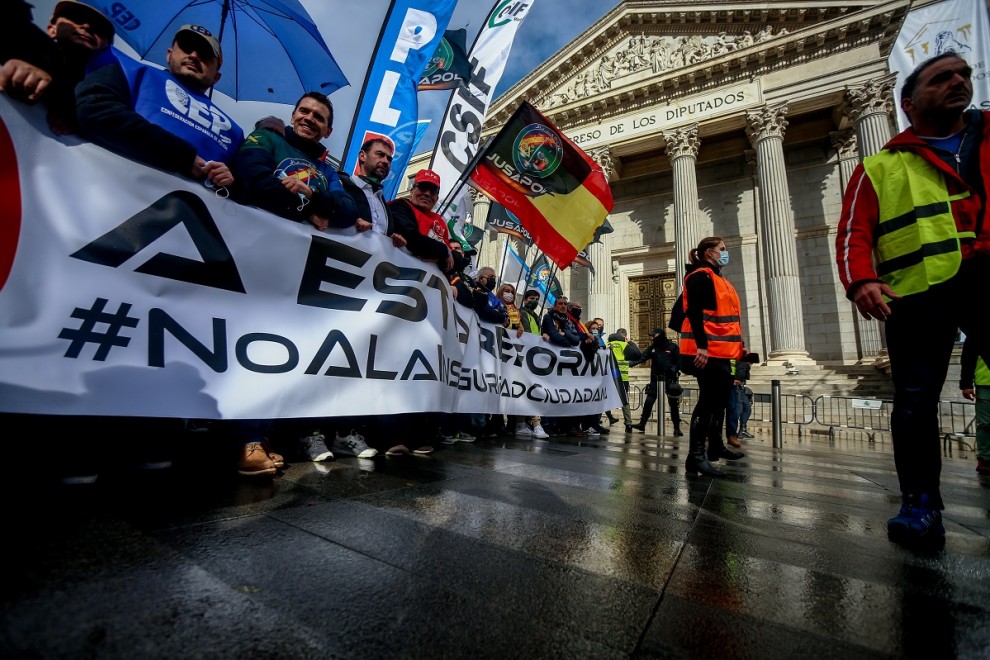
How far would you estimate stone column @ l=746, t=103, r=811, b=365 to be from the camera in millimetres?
13805

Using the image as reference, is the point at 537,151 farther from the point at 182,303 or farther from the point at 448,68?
the point at 182,303

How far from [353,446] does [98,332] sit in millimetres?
1675

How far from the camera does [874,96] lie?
45.6ft

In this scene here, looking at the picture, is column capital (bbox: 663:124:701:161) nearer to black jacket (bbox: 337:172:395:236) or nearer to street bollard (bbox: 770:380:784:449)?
street bollard (bbox: 770:380:784:449)

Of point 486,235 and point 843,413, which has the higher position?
point 486,235

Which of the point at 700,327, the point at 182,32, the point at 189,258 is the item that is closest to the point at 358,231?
the point at 189,258

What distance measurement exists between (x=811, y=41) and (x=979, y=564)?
64.5 feet

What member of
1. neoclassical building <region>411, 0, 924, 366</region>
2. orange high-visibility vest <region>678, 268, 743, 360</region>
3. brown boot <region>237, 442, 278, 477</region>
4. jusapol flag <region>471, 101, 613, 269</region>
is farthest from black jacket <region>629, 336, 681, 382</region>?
neoclassical building <region>411, 0, 924, 366</region>

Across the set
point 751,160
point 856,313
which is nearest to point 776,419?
point 856,313

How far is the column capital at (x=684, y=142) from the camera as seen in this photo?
54.8 feet

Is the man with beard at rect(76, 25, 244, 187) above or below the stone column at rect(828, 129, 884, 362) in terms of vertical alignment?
below

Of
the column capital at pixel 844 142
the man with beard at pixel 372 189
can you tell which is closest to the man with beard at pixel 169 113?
the man with beard at pixel 372 189

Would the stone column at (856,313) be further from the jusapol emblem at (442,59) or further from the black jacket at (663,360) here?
the jusapol emblem at (442,59)

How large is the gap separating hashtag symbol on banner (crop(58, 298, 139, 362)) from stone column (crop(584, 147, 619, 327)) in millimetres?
17476
